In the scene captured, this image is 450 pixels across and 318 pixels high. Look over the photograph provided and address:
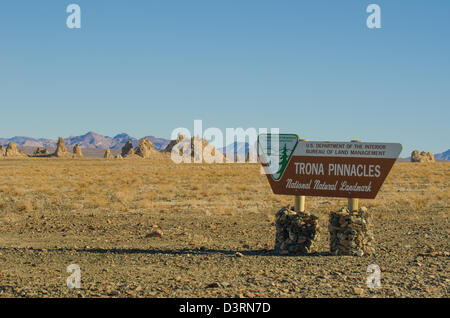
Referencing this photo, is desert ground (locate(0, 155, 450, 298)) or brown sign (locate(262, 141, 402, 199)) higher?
brown sign (locate(262, 141, 402, 199))

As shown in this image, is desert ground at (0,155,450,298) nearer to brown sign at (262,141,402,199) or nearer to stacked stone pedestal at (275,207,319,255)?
stacked stone pedestal at (275,207,319,255)

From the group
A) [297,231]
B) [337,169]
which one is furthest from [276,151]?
[297,231]

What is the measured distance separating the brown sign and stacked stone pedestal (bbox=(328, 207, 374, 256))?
0.38m

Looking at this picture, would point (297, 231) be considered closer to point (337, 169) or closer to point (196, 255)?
point (337, 169)

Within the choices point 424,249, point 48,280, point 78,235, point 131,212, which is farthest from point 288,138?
point 131,212

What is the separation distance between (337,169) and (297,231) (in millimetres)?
1441

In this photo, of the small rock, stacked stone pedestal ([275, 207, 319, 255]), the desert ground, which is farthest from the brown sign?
the small rock

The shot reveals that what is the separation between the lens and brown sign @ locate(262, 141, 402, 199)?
8828 millimetres

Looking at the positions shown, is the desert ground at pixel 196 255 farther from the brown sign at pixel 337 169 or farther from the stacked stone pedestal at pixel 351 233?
the brown sign at pixel 337 169

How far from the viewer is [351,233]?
29.2 feet
